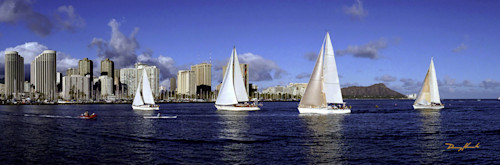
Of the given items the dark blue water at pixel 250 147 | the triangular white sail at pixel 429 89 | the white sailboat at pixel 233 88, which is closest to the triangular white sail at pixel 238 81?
the white sailboat at pixel 233 88

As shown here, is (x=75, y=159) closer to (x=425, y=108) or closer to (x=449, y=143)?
(x=449, y=143)

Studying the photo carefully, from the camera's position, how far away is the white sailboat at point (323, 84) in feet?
302

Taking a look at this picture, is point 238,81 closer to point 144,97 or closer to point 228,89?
point 228,89

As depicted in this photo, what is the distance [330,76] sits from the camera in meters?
93.9

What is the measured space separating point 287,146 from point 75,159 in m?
20.8

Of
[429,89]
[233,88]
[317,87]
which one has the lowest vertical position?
[429,89]

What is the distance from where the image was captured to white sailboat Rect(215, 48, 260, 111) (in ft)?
373

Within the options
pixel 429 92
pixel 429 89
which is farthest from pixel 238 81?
pixel 429 92

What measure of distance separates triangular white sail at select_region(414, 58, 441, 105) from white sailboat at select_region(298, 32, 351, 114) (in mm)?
56878

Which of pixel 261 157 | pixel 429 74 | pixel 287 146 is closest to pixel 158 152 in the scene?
pixel 261 157

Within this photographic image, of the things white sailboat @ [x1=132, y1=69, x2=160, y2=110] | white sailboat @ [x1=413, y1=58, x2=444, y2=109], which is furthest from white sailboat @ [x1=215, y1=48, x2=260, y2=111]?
white sailboat @ [x1=413, y1=58, x2=444, y2=109]

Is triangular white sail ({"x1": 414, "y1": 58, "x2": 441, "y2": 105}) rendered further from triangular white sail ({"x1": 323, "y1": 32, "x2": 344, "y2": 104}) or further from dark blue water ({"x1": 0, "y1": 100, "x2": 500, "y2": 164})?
dark blue water ({"x1": 0, "y1": 100, "x2": 500, "y2": 164})

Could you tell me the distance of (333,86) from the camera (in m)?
94.9

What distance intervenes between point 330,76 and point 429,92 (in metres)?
60.4
